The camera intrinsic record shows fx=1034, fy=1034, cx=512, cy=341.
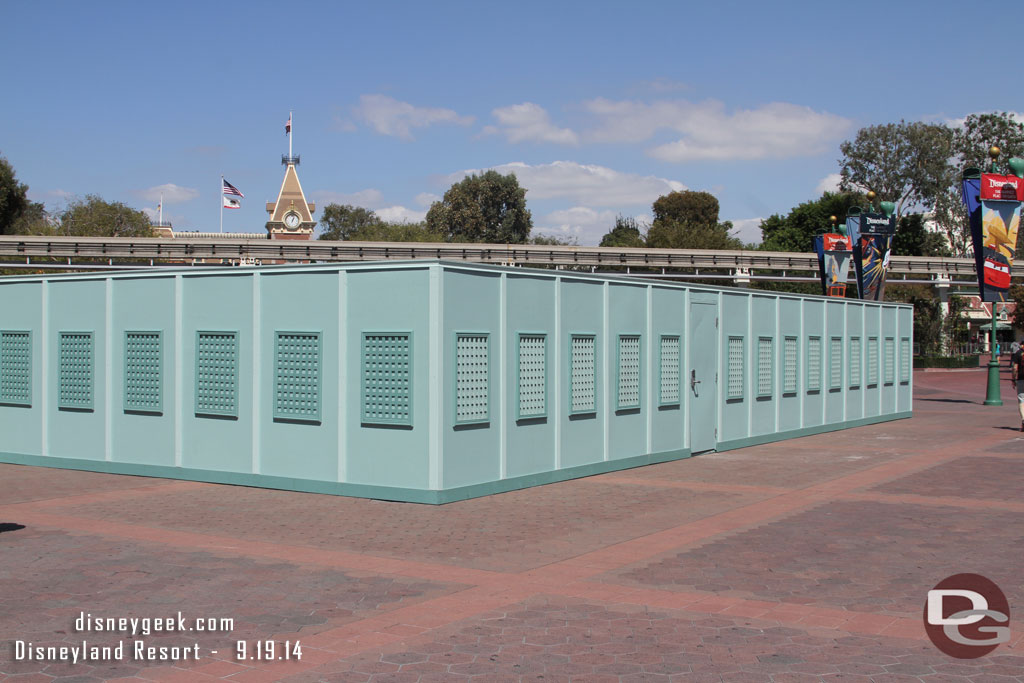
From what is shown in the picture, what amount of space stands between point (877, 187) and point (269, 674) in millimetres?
97225

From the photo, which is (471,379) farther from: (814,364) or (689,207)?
(689,207)

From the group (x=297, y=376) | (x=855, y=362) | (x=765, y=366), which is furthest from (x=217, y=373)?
(x=855, y=362)

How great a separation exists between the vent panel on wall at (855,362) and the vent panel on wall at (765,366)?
5248mm

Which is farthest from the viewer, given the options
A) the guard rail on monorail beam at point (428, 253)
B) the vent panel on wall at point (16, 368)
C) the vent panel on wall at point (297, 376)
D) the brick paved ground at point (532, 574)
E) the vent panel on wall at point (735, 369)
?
the guard rail on monorail beam at point (428, 253)

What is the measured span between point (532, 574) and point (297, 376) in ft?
20.8

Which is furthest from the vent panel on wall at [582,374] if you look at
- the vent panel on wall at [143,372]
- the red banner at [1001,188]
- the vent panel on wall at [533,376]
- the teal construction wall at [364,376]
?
the red banner at [1001,188]

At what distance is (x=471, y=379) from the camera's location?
1366 cm

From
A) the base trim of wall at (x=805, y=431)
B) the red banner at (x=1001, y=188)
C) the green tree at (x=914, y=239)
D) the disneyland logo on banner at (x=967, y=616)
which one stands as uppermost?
the green tree at (x=914, y=239)

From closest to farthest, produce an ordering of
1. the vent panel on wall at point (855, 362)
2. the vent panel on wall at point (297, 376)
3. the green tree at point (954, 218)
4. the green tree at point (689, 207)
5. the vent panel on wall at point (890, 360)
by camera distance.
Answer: the vent panel on wall at point (297, 376), the vent panel on wall at point (855, 362), the vent panel on wall at point (890, 360), the green tree at point (954, 218), the green tree at point (689, 207)

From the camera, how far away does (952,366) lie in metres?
69.5

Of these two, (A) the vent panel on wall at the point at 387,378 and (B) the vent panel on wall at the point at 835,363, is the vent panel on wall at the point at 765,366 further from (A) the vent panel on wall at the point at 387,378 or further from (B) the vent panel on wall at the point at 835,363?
(A) the vent panel on wall at the point at 387,378

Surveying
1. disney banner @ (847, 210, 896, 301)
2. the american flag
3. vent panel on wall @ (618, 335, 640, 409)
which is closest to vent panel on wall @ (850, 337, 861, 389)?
disney banner @ (847, 210, 896, 301)

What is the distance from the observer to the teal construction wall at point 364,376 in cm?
1337

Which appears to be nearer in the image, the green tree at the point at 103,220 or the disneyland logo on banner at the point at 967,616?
the disneyland logo on banner at the point at 967,616
